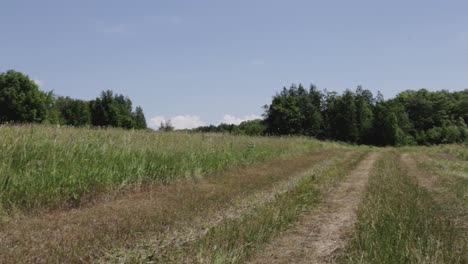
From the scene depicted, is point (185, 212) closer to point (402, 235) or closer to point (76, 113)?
point (402, 235)

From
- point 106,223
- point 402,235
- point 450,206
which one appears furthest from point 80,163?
point 450,206

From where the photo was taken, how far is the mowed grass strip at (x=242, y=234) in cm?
472

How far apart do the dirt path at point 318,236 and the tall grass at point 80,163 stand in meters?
4.32

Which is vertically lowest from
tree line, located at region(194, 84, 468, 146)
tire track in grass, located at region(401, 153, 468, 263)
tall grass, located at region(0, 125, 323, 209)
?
tire track in grass, located at region(401, 153, 468, 263)

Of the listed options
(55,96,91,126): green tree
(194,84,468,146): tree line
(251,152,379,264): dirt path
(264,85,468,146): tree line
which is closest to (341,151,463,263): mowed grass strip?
(251,152,379,264): dirt path

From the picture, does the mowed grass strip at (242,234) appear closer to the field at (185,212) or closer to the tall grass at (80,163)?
the field at (185,212)

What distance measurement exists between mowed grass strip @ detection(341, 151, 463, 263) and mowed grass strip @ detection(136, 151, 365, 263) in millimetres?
1254

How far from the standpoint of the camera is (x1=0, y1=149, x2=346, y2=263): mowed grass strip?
4.77 m

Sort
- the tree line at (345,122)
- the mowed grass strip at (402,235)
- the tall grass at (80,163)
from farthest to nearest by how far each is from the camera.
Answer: the tree line at (345,122) → the tall grass at (80,163) → the mowed grass strip at (402,235)

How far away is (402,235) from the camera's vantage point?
5.44 meters

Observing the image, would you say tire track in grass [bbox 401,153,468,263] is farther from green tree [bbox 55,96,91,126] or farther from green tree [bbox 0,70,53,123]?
green tree [bbox 55,96,91,126]

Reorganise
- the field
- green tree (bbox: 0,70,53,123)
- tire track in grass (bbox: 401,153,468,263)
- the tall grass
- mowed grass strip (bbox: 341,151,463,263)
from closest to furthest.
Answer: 1. mowed grass strip (bbox: 341,151,463,263)
2. the field
3. tire track in grass (bbox: 401,153,468,263)
4. the tall grass
5. green tree (bbox: 0,70,53,123)

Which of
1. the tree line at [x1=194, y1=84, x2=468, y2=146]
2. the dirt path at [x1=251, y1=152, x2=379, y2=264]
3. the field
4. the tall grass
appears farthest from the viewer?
the tree line at [x1=194, y1=84, x2=468, y2=146]

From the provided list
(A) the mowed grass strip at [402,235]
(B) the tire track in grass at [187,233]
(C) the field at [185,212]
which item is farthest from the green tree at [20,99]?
(A) the mowed grass strip at [402,235]
